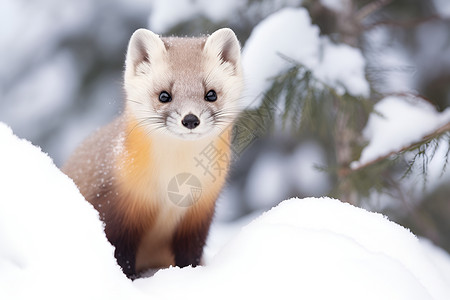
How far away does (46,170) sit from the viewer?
157cm

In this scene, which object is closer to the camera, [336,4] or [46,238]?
[46,238]

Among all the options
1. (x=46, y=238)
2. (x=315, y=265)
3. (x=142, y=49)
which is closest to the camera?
(x=46, y=238)

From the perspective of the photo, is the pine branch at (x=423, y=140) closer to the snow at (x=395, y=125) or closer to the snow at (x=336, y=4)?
the snow at (x=395, y=125)

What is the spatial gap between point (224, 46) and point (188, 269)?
40.2 inches

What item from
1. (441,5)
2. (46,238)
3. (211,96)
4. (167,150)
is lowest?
(441,5)

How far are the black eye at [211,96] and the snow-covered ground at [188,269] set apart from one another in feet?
2.05

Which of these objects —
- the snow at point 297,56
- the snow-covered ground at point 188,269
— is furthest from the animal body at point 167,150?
the snow-covered ground at point 188,269

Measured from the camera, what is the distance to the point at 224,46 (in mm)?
2379

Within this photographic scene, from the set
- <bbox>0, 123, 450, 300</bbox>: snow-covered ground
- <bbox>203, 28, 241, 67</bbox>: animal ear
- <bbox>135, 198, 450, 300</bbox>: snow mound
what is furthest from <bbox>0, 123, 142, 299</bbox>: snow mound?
<bbox>203, 28, 241, 67</bbox>: animal ear

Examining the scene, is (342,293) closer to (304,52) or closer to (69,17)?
(304,52)

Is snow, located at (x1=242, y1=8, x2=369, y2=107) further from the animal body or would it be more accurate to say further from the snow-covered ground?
the snow-covered ground

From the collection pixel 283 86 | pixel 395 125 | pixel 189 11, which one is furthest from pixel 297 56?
pixel 189 11

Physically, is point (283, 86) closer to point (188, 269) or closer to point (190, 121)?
point (190, 121)

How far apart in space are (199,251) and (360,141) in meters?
1.51
